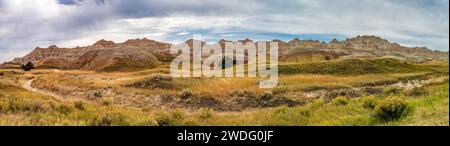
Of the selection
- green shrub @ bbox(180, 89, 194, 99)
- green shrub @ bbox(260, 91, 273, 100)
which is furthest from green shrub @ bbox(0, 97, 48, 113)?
green shrub @ bbox(260, 91, 273, 100)

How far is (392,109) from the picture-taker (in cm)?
1053

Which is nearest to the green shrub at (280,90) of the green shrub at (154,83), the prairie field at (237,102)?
the prairie field at (237,102)

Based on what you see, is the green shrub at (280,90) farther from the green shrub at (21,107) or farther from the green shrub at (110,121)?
the green shrub at (21,107)

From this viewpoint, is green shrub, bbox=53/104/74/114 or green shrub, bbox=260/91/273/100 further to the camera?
green shrub, bbox=260/91/273/100

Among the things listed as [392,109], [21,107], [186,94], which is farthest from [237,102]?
[392,109]

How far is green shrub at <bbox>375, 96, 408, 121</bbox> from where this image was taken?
34.7 ft

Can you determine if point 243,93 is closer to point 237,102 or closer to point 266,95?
point 266,95

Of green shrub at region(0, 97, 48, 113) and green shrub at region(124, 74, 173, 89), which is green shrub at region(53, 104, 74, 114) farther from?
green shrub at region(124, 74, 173, 89)

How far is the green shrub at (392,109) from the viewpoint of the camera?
10.6m

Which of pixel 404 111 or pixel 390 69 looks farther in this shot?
pixel 390 69
